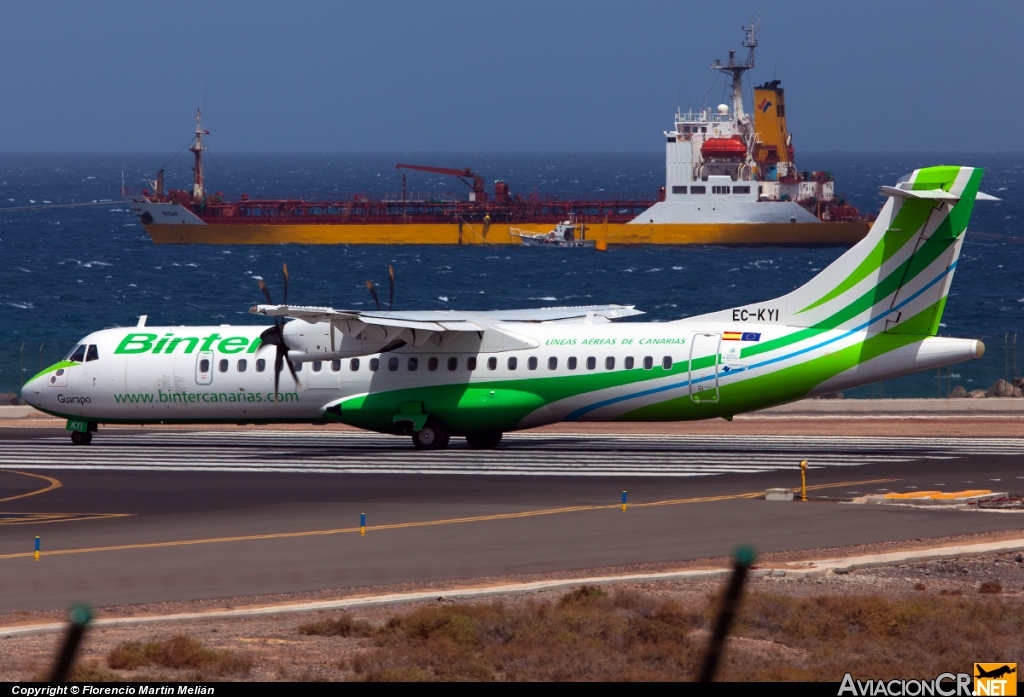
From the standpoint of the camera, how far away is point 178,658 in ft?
38.3

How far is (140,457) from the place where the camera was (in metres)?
31.0

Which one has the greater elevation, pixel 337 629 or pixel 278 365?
pixel 337 629

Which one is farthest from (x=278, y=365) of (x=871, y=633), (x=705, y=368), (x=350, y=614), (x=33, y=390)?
(x=871, y=633)

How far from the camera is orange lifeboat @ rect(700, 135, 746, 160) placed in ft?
371

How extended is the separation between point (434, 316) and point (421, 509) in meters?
9.07

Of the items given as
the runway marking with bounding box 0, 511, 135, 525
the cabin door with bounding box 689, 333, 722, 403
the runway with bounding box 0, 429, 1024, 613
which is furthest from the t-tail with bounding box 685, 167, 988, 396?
the runway marking with bounding box 0, 511, 135, 525

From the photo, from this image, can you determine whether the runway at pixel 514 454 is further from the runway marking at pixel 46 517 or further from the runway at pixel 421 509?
the runway marking at pixel 46 517

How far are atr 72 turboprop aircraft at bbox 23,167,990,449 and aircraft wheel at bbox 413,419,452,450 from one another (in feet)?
0.15

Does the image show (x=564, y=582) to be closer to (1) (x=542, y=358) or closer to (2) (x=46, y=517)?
(2) (x=46, y=517)

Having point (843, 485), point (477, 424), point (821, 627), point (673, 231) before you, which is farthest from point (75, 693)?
point (673, 231)

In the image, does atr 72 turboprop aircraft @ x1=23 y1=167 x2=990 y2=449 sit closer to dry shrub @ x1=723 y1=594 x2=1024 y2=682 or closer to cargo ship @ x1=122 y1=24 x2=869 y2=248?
dry shrub @ x1=723 y1=594 x2=1024 y2=682

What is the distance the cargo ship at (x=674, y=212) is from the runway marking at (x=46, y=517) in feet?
317

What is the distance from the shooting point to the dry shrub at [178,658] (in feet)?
38.0

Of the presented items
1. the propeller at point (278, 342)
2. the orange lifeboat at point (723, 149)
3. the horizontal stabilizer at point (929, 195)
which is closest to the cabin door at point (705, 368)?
the horizontal stabilizer at point (929, 195)
